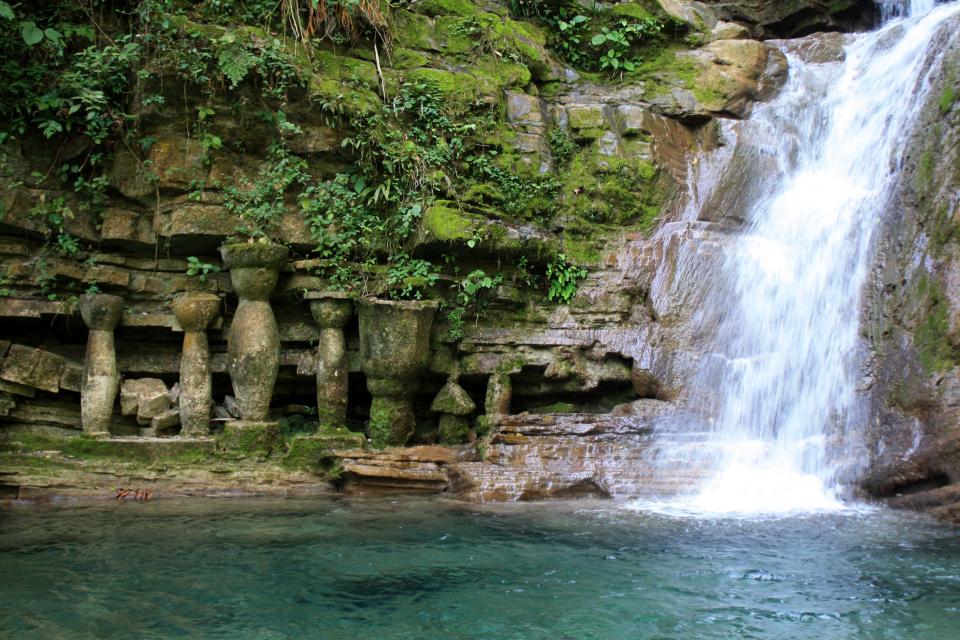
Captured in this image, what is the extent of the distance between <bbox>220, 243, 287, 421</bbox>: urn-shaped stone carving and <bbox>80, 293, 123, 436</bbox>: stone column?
3.91 feet

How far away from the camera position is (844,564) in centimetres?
512

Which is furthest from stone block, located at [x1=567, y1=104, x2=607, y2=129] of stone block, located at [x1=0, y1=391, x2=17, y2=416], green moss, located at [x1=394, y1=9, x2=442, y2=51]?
stone block, located at [x1=0, y1=391, x2=17, y2=416]

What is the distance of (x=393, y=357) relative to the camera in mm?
8289

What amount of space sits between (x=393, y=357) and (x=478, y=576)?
3.57 metres

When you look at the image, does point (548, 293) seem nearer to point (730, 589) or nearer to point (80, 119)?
point (730, 589)

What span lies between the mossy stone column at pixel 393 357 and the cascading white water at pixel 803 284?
290 cm

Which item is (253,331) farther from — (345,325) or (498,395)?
(498,395)

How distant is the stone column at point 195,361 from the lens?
838cm

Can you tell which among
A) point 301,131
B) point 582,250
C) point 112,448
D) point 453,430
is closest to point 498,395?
point 453,430

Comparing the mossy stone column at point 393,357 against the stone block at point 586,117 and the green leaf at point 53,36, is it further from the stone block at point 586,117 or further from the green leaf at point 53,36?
the green leaf at point 53,36

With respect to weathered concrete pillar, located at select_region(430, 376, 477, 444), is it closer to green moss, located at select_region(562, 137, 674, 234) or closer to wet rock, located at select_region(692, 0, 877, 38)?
green moss, located at select_region(562, 137, 674, 234)

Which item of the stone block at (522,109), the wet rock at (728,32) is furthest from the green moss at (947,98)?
the stone block at (522,109)

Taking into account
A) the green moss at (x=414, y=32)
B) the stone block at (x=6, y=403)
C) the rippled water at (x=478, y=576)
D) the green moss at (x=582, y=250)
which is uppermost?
the green moss at (x=414, y=32)

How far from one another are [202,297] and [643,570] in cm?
569
